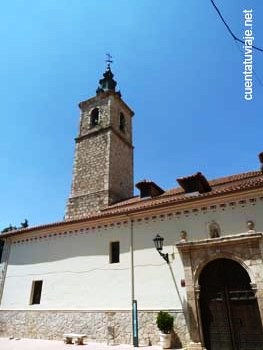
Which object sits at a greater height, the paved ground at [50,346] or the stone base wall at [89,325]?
the stone base wall at [89,325]

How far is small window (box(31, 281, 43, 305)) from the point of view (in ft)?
39.4

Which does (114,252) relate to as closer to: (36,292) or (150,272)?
(150,272)

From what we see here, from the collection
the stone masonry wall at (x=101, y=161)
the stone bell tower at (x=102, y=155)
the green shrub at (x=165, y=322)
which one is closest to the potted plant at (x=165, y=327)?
the green shrub at (x=165, y=322)

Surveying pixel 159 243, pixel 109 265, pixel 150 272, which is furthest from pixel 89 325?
pixel 159 243

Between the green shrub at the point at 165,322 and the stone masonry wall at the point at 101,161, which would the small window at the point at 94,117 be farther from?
the green shrub at the point at 165,322

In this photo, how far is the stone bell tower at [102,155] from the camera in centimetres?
1748

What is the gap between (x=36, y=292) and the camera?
12.2 metres

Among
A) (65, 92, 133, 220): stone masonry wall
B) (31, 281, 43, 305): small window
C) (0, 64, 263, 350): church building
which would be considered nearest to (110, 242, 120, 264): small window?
(0, 64, 263, 350): church building

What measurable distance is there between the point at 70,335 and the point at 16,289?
401 cm

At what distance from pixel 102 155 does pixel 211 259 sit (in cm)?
1123

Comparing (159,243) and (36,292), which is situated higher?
(159,243)

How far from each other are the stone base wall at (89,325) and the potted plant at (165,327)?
289mm

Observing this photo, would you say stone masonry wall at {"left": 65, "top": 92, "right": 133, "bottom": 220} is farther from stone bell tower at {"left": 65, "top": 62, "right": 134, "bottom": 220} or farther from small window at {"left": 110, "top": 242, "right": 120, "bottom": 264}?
small window at {"left": 110, "top": 242, "right": 120, "bottom": 264}

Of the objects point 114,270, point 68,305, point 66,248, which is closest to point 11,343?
point 68,305
